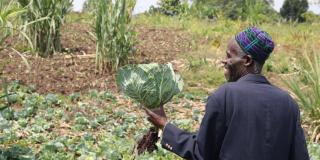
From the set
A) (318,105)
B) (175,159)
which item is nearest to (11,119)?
(175,159)

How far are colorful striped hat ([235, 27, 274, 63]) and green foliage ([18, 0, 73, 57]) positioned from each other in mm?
5940

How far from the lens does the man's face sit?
102 inches

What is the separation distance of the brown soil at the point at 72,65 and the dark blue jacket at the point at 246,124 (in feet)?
13.0

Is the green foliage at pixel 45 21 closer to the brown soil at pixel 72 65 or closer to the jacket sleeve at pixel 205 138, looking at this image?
the brown soil at pixel 72 65

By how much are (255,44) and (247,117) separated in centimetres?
35

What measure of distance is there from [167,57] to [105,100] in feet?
9.82

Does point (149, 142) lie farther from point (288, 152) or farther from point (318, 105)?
point (318, 105)

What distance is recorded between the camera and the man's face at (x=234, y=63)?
102 inches

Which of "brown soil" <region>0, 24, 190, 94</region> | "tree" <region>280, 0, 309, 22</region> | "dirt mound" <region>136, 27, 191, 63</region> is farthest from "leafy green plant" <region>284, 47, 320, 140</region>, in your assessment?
Answer: "tree" <region>280, 0, 309, 22</region>

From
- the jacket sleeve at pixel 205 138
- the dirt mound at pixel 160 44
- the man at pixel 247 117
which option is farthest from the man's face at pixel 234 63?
the dirt mound at pixel 160 44

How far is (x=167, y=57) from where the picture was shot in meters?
9.58

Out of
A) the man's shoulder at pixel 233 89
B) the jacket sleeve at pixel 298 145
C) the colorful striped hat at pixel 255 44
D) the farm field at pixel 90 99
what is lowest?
the farm field at pixel 90 99

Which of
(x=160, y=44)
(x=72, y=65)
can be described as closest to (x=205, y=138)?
(x=72, y=65)

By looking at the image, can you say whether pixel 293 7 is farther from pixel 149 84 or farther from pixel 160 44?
pixel 149 84
